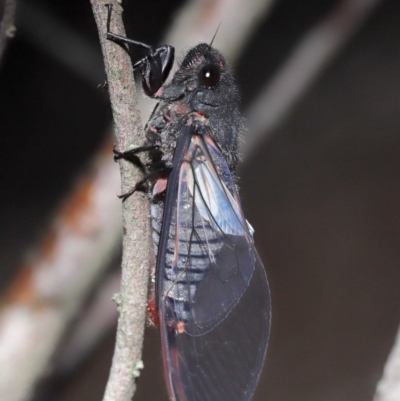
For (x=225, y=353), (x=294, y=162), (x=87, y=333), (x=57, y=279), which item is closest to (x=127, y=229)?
(x=225, y=353)

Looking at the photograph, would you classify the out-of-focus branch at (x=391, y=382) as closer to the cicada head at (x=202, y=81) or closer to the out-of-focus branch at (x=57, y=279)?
the cicada head at (x=202, y=81)

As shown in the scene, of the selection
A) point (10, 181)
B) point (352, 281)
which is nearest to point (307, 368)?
point (352, 281)

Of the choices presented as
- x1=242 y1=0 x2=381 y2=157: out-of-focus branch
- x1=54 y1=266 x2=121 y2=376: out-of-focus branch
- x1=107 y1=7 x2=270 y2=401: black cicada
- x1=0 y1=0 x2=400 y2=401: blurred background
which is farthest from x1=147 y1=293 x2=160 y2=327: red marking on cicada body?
x1=242 y1=0 x2=381 y2=157: out-of-focus branch

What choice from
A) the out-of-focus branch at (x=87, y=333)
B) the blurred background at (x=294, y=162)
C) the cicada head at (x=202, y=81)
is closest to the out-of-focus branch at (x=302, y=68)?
the blurred background at (x=294, y=162)

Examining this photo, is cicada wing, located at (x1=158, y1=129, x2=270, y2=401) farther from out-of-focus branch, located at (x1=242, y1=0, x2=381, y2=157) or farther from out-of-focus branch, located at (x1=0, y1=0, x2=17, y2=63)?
out-of-focus branch, located at (x1=242, y1=0, x2=381, y2=157)

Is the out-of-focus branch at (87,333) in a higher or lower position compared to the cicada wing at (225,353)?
lower

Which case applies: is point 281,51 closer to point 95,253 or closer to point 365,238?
point 365,238
